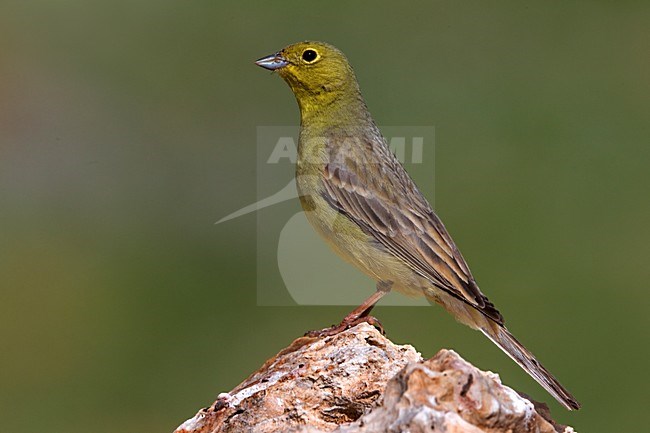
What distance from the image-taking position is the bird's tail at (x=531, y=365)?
20.7 ft

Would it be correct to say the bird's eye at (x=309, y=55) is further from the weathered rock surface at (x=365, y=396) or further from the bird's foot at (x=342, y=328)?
the weathered rock surface at (x=365, y=396)

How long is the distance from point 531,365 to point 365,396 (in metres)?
1.68

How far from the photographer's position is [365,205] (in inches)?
285

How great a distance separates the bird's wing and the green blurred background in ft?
10.2

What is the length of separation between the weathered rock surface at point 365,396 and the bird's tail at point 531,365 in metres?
1.17

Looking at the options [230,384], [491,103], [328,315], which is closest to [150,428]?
[230,384]

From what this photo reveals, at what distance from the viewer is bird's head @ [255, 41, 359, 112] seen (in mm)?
7609

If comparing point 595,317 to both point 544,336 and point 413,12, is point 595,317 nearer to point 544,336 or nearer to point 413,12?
point 544,336

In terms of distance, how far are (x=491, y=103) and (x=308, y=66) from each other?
7755 millimetres

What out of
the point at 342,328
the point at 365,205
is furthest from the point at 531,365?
the point at 365,205

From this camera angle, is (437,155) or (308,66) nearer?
(308,66)

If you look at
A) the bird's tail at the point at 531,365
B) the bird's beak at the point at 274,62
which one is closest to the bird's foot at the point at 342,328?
the bird's tail at the point at 531,365

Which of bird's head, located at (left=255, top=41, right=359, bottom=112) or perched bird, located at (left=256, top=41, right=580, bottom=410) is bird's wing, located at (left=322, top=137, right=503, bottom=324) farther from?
bird's head, located at (left=255, top=41, right=359, bottom=112)

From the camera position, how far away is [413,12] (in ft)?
57.1
